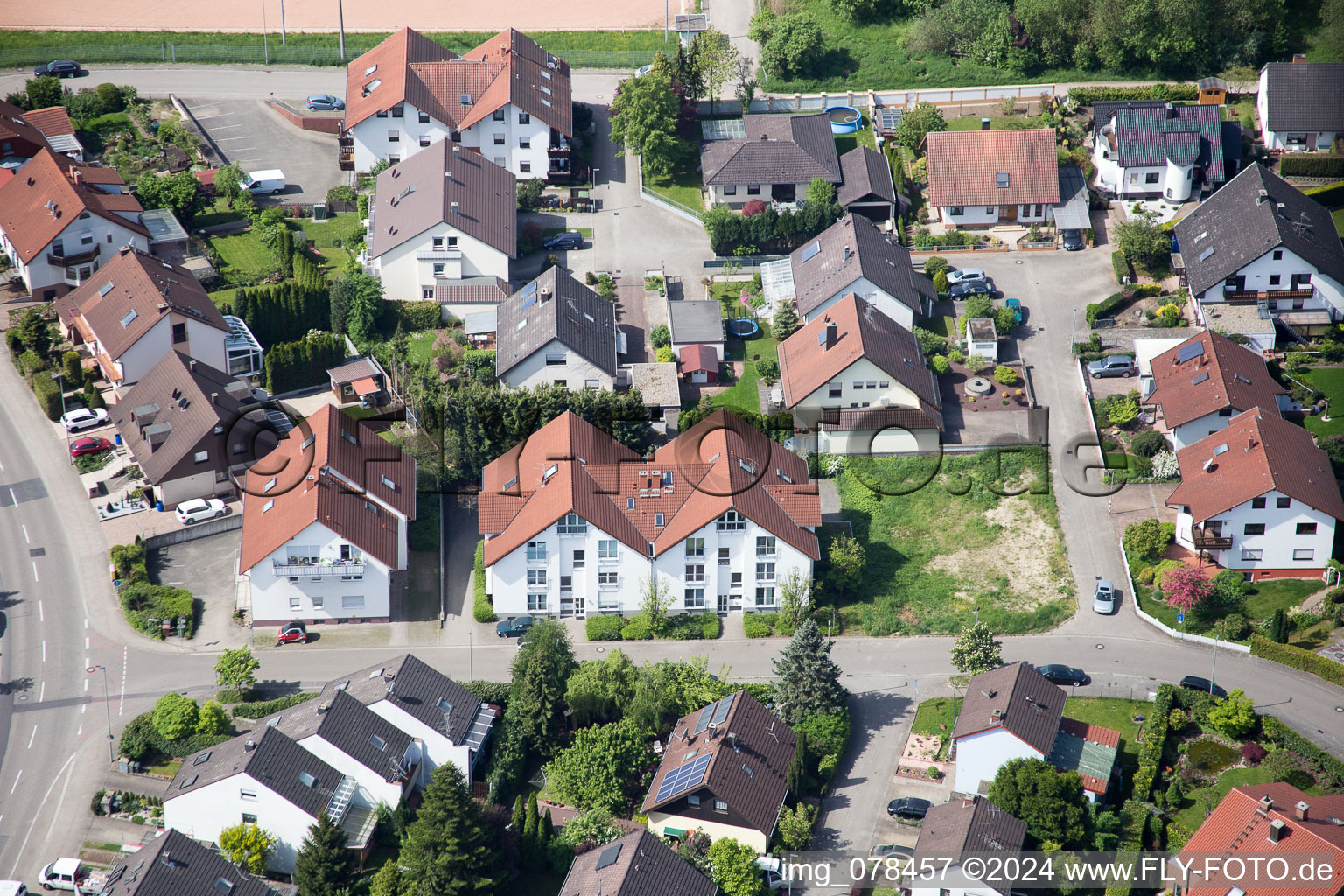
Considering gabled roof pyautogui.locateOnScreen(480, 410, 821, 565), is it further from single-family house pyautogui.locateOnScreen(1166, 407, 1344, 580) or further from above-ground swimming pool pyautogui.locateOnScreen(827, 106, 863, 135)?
above-ground swimming pool pyautogui.locateOnScreen(827, 106, 863, 135)

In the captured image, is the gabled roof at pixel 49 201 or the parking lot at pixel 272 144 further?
the parking lot at pixel 272 144

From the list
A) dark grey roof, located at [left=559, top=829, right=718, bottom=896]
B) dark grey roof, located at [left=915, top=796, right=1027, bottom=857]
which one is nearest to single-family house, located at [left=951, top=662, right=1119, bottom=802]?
dark grey roof, located at [left=915, top=796, right=1027, bottom=857]

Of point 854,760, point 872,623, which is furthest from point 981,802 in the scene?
point 872,623

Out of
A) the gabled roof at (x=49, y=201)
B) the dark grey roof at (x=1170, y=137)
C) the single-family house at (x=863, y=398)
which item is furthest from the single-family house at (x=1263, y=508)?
the gabled roof at (x=49, y=201)

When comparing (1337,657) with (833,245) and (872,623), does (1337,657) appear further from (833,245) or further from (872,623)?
(833,245)

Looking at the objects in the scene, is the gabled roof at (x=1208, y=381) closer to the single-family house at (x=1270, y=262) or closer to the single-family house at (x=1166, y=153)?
the single-family house at (x=1270, y=262)

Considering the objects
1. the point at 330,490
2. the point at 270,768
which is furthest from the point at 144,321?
the point at 270,768
